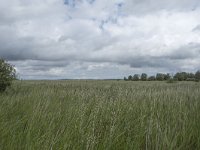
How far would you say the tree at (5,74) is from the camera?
13711 mm

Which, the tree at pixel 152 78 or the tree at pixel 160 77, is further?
the tree at pixel 152 78

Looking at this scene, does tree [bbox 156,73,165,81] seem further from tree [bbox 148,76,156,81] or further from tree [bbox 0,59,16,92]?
tree [bbox 0,59,16,92]

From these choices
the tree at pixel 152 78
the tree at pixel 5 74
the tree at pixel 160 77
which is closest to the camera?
the tree at pixel 5 74

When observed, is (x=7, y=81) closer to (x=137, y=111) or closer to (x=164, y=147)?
(x=137, y=111)

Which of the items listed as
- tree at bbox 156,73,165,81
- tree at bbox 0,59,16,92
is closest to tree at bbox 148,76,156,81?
tree at bbox 156,73,165,81

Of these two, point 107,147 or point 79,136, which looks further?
point 79,136

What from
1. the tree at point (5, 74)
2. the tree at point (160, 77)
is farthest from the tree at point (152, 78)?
the tree at point (5, 74)

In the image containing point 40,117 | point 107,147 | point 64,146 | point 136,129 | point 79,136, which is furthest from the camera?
point 40,117

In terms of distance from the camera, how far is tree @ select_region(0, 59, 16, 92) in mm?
13711

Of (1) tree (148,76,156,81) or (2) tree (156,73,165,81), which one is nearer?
(2) tree (156,73,165,81)

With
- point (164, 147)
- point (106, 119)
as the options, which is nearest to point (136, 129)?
point (106, 119)

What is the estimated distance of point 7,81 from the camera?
14.0 m

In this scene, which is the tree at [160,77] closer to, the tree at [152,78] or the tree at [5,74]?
the tree at [152,78]

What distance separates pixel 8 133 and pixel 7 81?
34.0 ft
